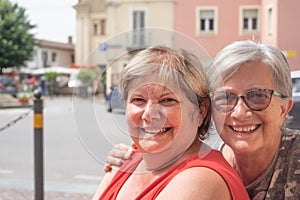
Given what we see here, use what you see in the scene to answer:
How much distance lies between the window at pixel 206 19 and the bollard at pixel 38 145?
65.2 ft

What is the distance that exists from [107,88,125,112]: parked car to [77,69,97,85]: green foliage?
71mm

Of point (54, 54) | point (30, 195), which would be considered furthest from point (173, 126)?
point (54, 54)

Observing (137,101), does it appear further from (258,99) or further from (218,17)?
(218,17)

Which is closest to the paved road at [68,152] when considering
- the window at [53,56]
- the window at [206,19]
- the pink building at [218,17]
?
the pink building at [218,17]

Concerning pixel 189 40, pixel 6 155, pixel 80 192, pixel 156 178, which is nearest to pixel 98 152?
pixel 156 178

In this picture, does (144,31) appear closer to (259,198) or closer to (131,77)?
(131,77)

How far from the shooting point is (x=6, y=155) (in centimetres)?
736

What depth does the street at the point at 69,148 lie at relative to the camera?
56.2 inches

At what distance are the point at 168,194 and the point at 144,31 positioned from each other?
434 mm

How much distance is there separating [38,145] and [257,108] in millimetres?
2793

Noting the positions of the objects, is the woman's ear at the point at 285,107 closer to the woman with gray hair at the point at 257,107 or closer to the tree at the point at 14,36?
the woman with gray hair at the point at 257,107

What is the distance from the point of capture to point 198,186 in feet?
3.85

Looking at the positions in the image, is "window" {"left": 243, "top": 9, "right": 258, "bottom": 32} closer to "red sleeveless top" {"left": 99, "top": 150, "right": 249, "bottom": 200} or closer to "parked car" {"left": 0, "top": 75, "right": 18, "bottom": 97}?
"parked car" {"left": 0, "top": 75, "right": 18, "bottom": 97}

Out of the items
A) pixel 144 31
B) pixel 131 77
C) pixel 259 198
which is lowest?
pixel 259 198
